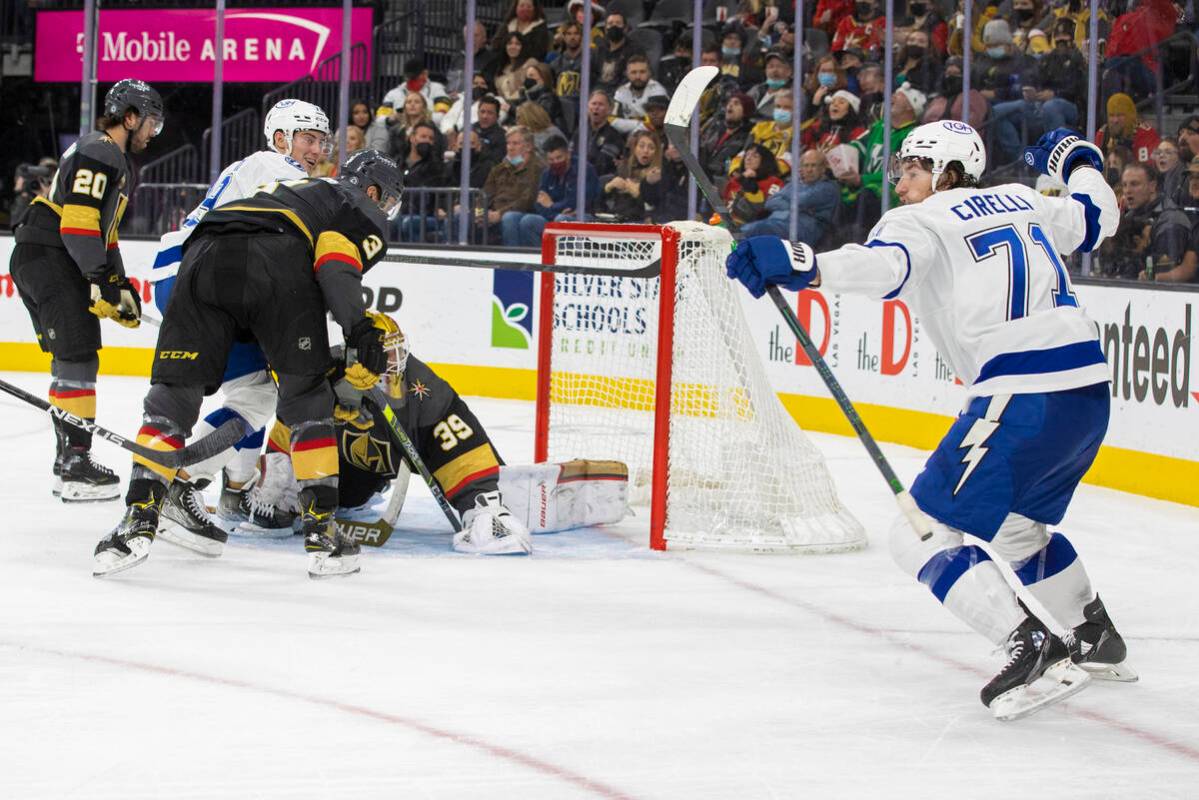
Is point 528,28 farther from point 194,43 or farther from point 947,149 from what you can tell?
point 947,149

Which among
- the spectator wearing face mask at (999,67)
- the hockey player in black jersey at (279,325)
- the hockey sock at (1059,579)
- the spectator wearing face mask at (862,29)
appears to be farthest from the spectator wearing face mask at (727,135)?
the hockey sock at (1059,579)

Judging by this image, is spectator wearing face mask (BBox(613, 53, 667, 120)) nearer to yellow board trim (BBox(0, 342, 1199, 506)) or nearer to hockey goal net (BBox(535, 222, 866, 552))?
yellow board trim (BBox(0, 342, 1199, 506))

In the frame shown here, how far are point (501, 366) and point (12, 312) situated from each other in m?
2.54

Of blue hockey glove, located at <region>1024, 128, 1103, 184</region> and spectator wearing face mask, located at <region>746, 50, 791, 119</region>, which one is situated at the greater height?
spectator wearing face mask, located at <region>746, 50, 791, 119</region>

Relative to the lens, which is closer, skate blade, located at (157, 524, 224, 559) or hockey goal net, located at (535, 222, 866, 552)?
skate blade, located at (157, 524, 224, 559)

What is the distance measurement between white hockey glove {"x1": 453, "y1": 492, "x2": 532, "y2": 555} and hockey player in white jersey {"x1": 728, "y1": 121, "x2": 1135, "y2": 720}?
56.6 inches

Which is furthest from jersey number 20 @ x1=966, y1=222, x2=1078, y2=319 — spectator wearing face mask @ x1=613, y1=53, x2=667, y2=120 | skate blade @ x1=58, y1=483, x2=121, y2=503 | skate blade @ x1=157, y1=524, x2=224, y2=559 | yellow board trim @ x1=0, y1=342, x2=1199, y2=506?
spectator wearing face mask @ x1=613, y1=53, x2=667, y2=120

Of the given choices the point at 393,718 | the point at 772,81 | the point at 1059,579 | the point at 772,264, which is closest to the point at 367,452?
the point at 393,718

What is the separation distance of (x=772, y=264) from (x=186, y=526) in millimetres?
1845

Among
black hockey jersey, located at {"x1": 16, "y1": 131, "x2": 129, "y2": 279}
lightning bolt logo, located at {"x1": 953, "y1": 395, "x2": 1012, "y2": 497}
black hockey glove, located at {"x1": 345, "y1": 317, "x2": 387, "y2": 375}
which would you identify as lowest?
lightning bolt logo, located at {"x1": 953, "y1": 395, "x2": 1012, "y2": 497}

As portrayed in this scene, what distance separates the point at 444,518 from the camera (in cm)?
466

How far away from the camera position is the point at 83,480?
475 cm

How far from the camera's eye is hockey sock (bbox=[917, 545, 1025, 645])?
2.76 metres

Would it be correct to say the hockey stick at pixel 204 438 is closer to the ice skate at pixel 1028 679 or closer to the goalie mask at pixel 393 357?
the goalie mask at pixel 393 357
